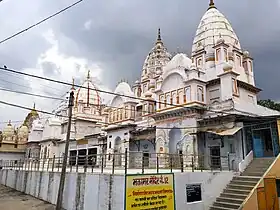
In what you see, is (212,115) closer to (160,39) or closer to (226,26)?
(226,26)

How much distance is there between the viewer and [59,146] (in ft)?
126

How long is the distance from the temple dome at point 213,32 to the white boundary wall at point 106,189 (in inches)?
528

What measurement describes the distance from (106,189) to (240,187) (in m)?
7.22

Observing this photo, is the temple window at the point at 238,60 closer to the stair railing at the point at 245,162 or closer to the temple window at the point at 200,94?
the temple window at the point at 200,94

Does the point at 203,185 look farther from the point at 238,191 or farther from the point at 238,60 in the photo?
the point at 238,60

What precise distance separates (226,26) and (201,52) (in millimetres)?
4031

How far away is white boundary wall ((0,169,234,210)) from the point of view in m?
10.6

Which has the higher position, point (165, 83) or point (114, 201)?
point (165, 83)

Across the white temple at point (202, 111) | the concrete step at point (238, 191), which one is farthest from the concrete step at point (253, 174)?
the white temple at point (202, 111)

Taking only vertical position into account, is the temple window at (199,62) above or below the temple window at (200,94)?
above

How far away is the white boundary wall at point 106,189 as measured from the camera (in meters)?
10.6

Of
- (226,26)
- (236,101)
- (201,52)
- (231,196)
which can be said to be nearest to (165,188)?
(231,196)

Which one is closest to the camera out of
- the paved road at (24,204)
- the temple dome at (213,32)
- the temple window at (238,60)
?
the paved road at (24,204)

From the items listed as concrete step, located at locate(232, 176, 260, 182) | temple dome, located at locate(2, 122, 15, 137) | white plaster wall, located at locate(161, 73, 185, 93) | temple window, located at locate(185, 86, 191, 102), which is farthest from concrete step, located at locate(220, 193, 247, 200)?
temple dome, located at locate(2, 122, 15, 137)
